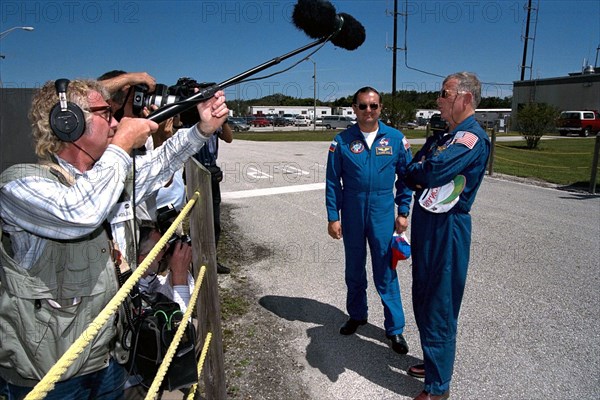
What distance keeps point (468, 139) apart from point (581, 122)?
3437 centimetres

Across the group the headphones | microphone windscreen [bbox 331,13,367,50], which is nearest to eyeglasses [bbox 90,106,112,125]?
the headphones

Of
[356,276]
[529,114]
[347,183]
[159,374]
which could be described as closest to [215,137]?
[347,183]

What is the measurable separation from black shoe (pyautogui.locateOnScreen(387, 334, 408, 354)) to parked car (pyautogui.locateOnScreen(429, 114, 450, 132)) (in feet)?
5.23

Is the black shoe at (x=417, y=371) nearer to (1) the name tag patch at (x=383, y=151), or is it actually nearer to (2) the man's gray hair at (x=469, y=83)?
(1) the name tag patch at (x=383, y=151)

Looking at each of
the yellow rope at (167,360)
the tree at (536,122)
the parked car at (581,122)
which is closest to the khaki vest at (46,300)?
the yellow rope at (167,360)

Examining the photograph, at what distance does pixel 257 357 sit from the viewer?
3.21 meters

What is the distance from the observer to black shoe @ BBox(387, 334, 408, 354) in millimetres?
3238

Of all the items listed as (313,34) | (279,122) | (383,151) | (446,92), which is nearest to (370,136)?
(383,151)

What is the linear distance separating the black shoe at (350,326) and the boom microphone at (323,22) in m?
2.27

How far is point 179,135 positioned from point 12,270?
101cm

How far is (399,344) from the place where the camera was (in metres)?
3.25

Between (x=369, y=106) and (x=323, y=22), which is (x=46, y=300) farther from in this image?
(x=369, y=106)

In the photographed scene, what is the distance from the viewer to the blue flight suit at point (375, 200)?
3285 mm

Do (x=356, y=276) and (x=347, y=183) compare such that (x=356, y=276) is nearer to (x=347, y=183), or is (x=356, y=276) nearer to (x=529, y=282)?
(x=347, y=183)
